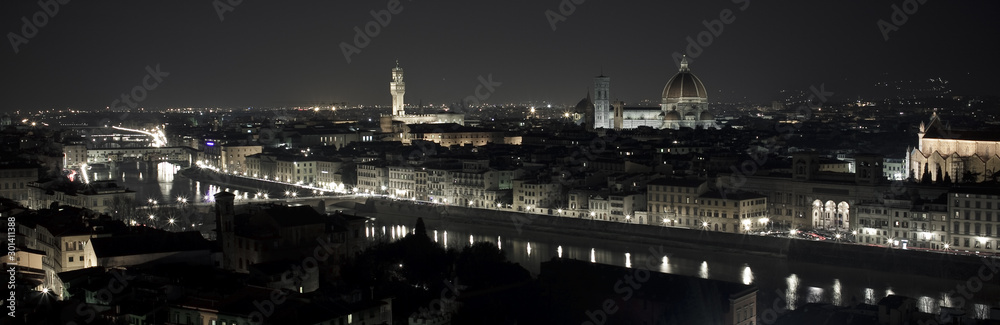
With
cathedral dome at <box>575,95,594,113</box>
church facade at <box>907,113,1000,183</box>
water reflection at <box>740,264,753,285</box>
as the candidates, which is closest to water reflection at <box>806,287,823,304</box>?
water reflection at <box>740,264,753,285</box>

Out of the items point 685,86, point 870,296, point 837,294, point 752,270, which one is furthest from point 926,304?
point 685,86

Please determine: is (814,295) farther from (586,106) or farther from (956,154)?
(586,106)

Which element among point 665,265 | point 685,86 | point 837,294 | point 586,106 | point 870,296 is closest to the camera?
point 870,296

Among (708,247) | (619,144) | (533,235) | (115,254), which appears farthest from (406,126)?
(115,254)

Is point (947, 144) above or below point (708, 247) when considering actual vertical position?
above

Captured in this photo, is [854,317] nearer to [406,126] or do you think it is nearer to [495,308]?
[495,308]

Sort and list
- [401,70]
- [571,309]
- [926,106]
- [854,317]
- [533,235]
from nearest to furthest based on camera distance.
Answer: [854,317] < [571,309] < [533,235] < [401,70] < [926,106]

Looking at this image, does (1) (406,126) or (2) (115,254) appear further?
(1) (406,126)
